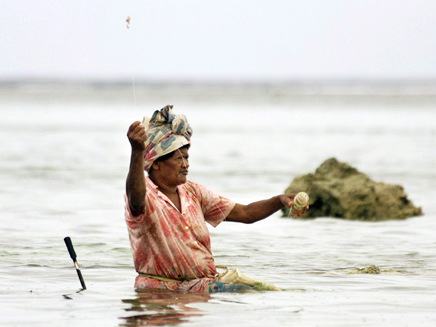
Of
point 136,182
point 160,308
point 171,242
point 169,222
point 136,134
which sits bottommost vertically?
point 160,308

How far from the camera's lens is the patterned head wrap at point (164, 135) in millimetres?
5582

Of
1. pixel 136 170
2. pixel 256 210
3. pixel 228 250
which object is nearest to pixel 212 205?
pixel 256 210

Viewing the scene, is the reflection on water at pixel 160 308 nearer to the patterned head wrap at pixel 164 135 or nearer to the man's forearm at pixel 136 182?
the man's forearm at pixel 136 182

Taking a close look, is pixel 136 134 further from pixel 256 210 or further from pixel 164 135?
pixel 256 210

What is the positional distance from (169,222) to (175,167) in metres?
0.37

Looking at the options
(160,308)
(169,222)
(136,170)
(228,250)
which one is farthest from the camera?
(228,250)

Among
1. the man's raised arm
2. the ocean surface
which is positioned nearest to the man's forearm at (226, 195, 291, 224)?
the ocean surface

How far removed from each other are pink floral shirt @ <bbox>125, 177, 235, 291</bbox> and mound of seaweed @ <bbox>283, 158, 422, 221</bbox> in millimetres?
4917

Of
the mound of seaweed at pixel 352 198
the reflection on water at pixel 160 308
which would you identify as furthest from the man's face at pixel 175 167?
the mound of seaweed at pixel 352 198

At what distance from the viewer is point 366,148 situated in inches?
856

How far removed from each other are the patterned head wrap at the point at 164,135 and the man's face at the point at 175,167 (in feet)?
0.23

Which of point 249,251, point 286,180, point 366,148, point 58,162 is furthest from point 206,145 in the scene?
point 249,251

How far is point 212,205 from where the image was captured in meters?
5.98

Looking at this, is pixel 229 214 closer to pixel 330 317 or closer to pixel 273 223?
pixel 330 317
